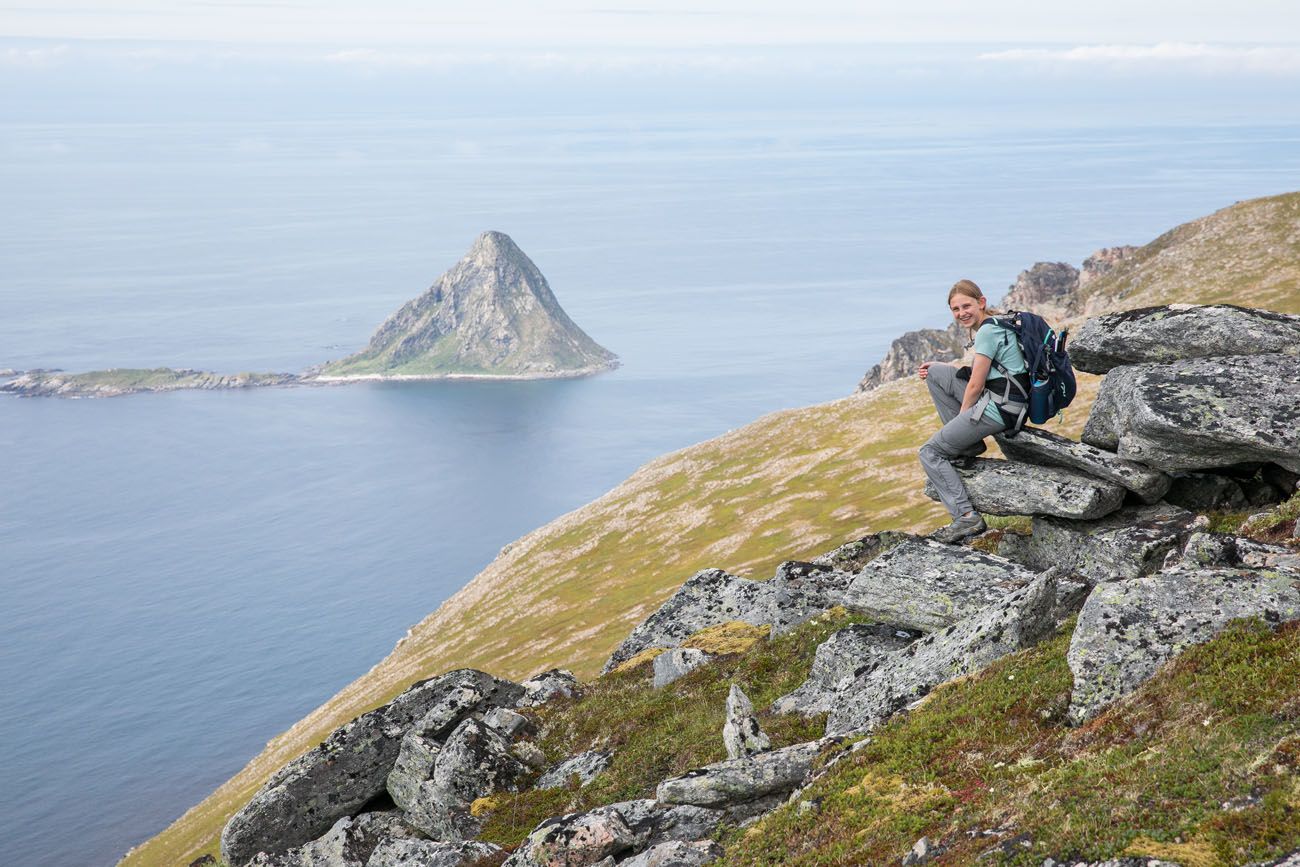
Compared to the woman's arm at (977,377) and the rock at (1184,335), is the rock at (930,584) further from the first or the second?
the rock at (1184,335)

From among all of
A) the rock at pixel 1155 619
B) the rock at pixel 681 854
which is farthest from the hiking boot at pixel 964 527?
the rock at pixel 681 854

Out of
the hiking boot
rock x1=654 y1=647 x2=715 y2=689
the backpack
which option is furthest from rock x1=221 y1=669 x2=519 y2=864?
the backpack

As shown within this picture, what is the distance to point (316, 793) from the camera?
3017 cm

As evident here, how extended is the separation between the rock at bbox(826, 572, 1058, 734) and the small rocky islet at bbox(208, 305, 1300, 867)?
2.3 inches

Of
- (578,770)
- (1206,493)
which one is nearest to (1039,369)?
(1206,493)

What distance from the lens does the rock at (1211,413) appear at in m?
24.1

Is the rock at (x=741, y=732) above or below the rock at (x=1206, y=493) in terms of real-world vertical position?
below

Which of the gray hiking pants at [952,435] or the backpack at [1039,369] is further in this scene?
the gray hiking pants at [952,435]

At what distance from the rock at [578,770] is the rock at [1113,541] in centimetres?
1283

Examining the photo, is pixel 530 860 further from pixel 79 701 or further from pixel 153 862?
pixel 79 701

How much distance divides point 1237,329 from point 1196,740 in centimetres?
1644

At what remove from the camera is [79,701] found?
647 feet

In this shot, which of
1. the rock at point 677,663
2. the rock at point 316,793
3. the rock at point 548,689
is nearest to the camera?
the rock at point 316,793

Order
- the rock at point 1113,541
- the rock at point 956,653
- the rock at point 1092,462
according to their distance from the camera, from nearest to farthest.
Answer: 1. the rock at point 956,653
2. the rock at point 1113,541
3. the rock at point 1092,462
